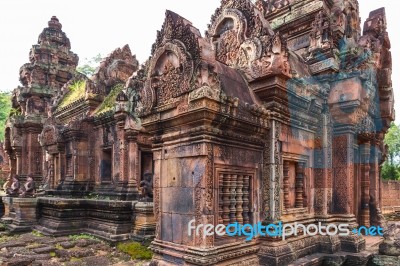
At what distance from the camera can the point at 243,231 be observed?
4.55 meters

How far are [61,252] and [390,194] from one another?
75.3 ft

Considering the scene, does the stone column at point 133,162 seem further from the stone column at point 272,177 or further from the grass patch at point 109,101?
the stone column at point 272,177

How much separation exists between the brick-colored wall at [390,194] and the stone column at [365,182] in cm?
1761

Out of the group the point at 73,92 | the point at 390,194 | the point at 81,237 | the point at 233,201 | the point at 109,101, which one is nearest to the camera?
the point at 233,201

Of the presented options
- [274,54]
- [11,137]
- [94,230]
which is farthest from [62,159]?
[274,54]

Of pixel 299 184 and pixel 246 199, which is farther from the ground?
pixel 299 184

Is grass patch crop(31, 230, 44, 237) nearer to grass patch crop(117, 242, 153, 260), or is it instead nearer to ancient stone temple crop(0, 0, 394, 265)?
ancient stone temple crop(0, 0, 394, 265)

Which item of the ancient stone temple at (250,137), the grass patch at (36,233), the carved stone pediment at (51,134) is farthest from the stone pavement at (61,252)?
the carved stone pediment at (51,134)

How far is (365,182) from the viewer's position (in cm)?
764

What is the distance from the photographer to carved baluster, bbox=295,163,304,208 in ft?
18.9

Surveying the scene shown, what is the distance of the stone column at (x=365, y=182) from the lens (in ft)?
24.7

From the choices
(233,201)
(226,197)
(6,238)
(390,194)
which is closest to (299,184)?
(233,201)

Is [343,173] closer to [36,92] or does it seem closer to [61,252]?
[61,252]

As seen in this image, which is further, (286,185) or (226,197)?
(286,185)
